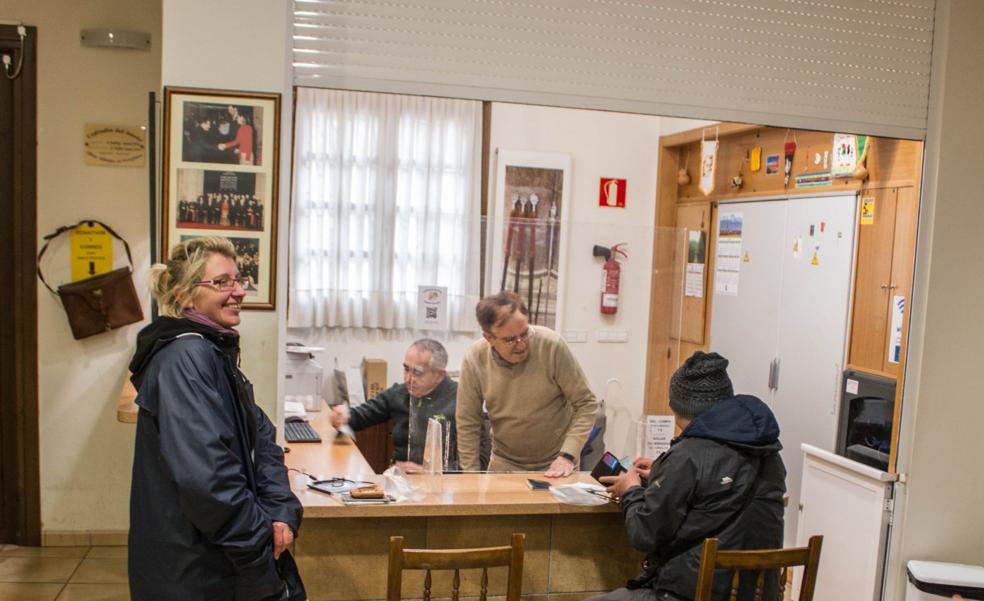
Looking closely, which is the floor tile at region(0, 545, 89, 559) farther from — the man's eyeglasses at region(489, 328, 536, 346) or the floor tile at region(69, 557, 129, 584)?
the man's eyeglasses at region(489, 328, 536, 346)

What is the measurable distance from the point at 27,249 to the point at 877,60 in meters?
3.98

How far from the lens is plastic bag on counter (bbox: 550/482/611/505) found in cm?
278

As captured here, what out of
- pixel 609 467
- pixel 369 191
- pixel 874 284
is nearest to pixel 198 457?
pixel 609 467

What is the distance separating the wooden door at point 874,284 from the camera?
157 inches

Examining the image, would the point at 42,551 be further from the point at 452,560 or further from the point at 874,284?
the point at 874,284

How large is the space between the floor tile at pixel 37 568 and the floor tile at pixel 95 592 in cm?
13

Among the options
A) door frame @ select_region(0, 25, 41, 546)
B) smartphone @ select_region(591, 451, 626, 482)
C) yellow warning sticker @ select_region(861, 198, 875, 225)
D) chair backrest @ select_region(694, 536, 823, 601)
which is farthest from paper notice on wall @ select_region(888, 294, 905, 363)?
door frame @ select_region(0, 25, 41, 546)

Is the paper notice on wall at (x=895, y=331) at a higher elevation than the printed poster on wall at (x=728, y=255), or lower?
lower

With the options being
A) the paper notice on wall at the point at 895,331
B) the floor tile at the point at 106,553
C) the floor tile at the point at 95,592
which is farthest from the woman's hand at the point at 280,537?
the paper notice on wall at the point at 895,331

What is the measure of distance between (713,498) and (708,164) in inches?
131

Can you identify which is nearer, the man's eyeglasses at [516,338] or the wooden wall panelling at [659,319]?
the man's eyeglasses at [516,338]

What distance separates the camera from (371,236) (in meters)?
5.49

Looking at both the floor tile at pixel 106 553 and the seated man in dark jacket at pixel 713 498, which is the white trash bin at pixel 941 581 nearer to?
the seated man in dark jacket at pixel 713 498

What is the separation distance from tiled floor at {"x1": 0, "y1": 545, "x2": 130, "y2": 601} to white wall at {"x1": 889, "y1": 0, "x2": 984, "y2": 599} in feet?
10.9
